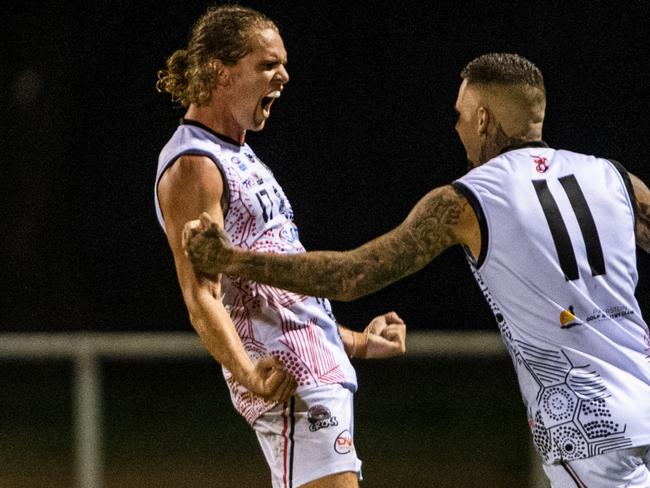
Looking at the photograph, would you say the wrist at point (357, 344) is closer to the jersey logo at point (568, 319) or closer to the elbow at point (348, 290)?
the elbow at point (348, 290)

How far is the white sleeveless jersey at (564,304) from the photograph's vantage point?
10.6ft

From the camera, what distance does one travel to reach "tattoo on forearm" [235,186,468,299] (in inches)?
129

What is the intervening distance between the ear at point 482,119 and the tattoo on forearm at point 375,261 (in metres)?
0.38

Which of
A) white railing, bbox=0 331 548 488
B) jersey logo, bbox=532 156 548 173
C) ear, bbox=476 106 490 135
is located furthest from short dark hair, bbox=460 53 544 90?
white railing, bbox=0 331 548 488

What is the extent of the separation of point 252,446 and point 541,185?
Answer: 743 cm

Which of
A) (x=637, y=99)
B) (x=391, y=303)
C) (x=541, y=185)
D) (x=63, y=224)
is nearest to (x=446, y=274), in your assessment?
(x=391, y=303)

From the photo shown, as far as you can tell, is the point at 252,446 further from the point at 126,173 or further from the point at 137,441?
the point at 126,173

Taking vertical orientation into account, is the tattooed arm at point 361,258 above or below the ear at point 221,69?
below

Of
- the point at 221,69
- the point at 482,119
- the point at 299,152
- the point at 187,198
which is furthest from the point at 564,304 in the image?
the point at 299,152

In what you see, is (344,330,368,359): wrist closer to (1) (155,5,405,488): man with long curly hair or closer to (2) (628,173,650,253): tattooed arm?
(1) (155,5,405,488): man with long curly hair

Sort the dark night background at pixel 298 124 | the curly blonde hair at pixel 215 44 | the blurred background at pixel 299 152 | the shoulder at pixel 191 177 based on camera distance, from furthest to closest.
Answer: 1. the dark night background at pixel 298 124
2. the blurred background at pixel 299 152
3. the curly blonde hair at pixel 215 44
4. the shoulder at pixel 191 177

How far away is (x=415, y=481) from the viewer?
28.6 ft

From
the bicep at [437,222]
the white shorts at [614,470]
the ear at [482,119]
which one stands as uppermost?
the ear at [482,119]

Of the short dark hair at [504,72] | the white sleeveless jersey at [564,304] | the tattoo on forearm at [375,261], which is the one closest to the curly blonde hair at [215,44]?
the short dark hair at [504,72]
